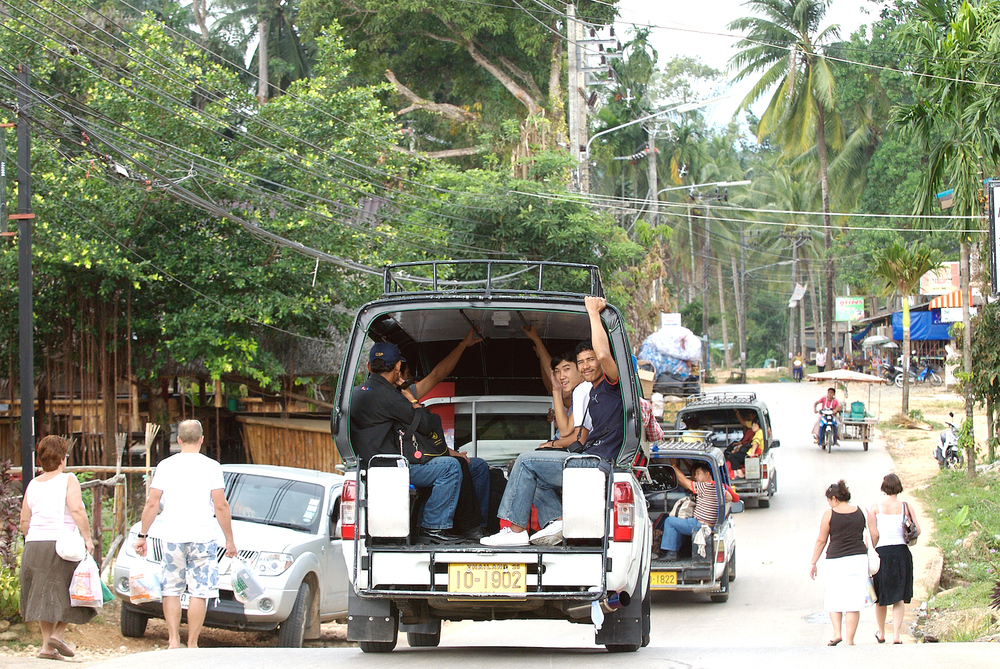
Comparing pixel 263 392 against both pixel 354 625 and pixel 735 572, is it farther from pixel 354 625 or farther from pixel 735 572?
pixel 354 625

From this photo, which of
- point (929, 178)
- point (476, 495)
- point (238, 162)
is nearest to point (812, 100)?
point (929, 178)

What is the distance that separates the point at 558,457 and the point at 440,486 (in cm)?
83

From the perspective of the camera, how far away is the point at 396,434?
699 cm

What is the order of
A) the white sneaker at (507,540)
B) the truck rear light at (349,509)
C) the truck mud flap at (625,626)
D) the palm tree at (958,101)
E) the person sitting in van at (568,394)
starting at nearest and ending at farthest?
the white sneaker at (507,540)
the truck rear light at (349,509)
the truck mud flap at (625,626)
the person sitting in van at (568,394)
the palm tree at (958,101)

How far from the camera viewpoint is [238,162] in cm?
1922

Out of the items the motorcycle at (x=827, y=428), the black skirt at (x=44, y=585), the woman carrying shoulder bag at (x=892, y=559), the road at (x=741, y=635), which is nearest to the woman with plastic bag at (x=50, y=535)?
the black skirt at (x=44, y=585)

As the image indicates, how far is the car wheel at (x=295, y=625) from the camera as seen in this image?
28.9 feet

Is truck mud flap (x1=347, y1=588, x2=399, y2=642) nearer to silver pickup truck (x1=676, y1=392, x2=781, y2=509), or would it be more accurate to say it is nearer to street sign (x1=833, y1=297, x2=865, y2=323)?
silver pickup truck (x1=676, y1=392, x2=781, y2=509)

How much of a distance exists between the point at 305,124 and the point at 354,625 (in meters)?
14.9

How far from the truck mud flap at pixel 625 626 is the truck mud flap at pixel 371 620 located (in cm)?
138

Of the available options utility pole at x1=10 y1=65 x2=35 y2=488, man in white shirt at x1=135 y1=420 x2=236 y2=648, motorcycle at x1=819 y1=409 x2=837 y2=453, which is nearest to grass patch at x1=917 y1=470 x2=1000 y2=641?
man in white shirt at x1=135 y1=420 x2=236 y2=648

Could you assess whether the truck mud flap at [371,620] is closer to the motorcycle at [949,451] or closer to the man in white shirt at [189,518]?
the man in white shirt at [189,518]

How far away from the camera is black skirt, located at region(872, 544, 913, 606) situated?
9.13 metres

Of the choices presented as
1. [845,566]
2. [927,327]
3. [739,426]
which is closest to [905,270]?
[927,327]
